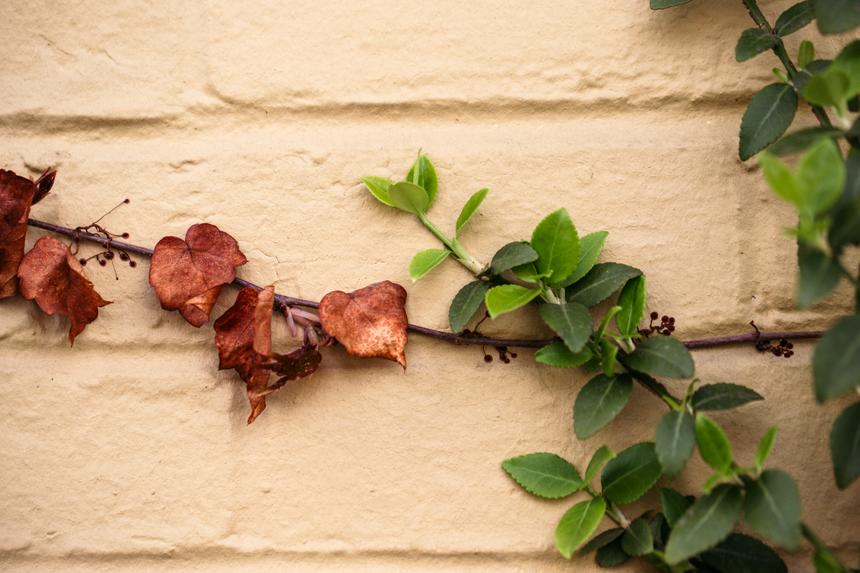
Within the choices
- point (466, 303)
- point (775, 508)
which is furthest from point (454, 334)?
point (775, 508)

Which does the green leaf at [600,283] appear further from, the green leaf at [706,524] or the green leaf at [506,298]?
the green leaf at [706,524]

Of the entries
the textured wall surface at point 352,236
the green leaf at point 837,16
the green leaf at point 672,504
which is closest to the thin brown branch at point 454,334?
the textured wall surface at point 352,236

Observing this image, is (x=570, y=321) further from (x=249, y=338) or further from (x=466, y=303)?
(x=249, y=338)

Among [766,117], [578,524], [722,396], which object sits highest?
[766,117]

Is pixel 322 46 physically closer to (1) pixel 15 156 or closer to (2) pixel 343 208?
(2) pixel 343 208

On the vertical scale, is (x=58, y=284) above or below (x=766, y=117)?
below

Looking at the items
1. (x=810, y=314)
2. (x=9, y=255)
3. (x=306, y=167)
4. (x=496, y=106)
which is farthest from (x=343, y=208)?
(x=810, y=314)

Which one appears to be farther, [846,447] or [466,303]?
[466,303]
